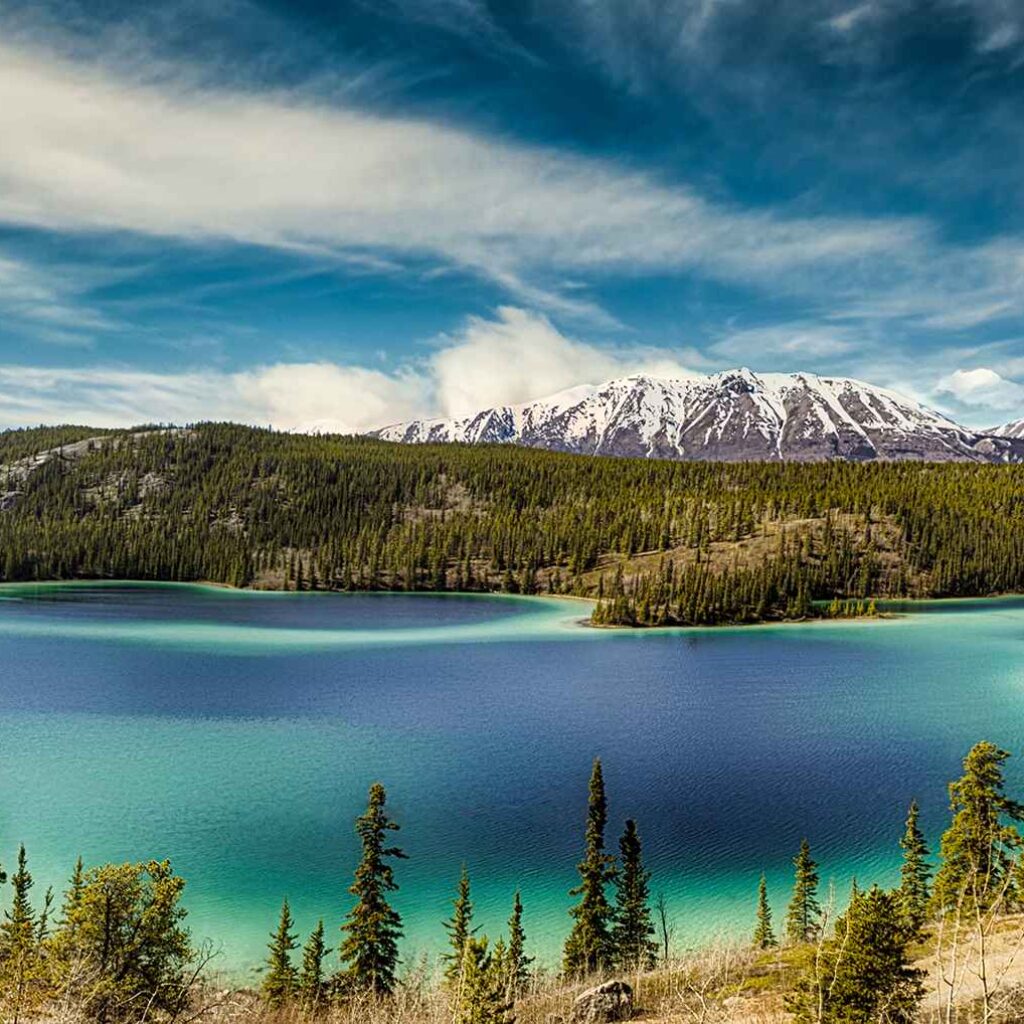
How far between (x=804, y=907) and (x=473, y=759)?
25.5 metres

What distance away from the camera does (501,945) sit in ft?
58.1

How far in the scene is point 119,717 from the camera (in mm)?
63250

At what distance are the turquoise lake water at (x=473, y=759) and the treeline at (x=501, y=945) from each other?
2935 millimetres

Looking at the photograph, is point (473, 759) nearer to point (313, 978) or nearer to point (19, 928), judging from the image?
point (313, 978)

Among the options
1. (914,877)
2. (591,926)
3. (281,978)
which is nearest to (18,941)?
(281,978)

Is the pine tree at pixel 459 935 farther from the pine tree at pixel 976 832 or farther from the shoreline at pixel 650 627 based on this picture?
the shoreline at pixel 650 627

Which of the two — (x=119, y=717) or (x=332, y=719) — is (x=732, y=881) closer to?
(x=332, y=719)

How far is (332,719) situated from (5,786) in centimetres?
2304

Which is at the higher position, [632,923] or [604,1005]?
[604,1005]

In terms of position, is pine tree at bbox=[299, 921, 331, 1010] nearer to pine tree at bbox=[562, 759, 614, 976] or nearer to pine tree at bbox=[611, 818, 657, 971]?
pine tree at bbox=[562, 759, 614, 976]

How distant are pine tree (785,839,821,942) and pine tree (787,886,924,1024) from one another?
15109 millimetres

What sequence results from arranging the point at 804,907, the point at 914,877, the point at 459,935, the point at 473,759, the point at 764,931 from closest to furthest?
the point at 459,935, the point at 764,931, the point at 804,907, the point at 914,877, the point at 473,759

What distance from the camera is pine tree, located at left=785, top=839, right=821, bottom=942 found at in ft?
101

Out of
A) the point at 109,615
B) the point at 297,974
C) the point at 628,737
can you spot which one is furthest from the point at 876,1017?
the point at 109,615
